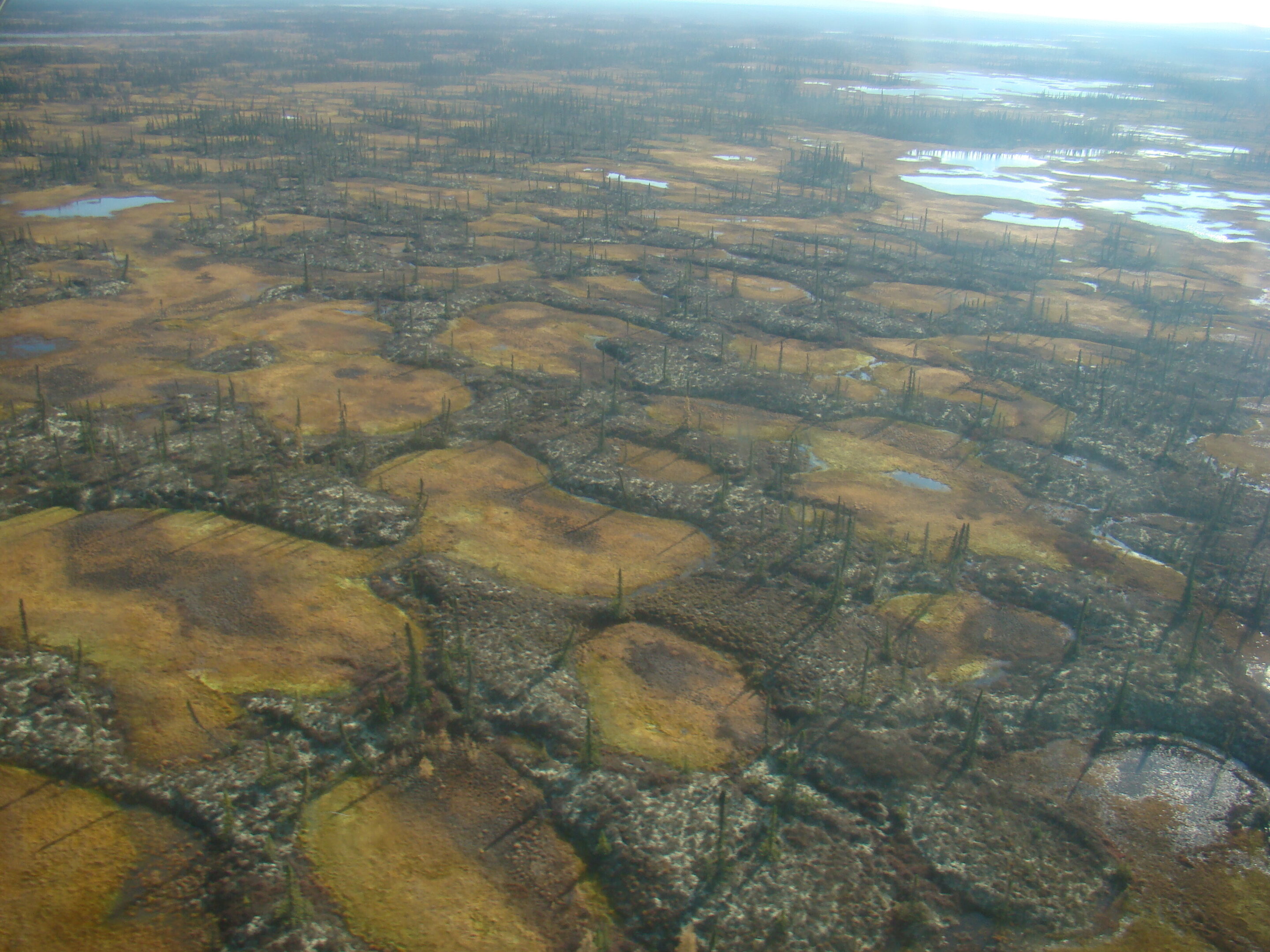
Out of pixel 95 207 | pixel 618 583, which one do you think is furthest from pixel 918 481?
pixel 95 207

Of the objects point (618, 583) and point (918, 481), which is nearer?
point (618, 583)

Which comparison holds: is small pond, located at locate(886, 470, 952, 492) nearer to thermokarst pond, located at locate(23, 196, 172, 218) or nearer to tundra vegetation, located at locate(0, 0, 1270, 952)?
tundra vegetation, located at locate(0, 0, 1270, 952)

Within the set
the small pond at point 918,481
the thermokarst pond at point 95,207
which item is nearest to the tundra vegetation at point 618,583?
the small pond at point 918,481

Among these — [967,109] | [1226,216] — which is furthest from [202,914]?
[967,109]

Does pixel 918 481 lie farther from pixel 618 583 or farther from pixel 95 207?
pixel 95 207

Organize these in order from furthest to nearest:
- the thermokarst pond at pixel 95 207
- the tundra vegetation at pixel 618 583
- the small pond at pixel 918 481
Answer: the thermokarst pond at pixel 95 207 < the small pond at pixel 918 481 < the tundra vegetation at pixel 618 583

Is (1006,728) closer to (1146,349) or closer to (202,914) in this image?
(202,914)

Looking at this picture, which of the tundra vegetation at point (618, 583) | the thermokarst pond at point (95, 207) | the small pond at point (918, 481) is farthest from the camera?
the thermokarst pond at point (95, 207)

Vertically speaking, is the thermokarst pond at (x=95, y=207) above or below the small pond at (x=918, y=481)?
above

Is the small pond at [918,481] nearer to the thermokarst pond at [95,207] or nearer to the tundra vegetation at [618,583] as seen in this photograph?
the tundra vegetation at [618,583]
